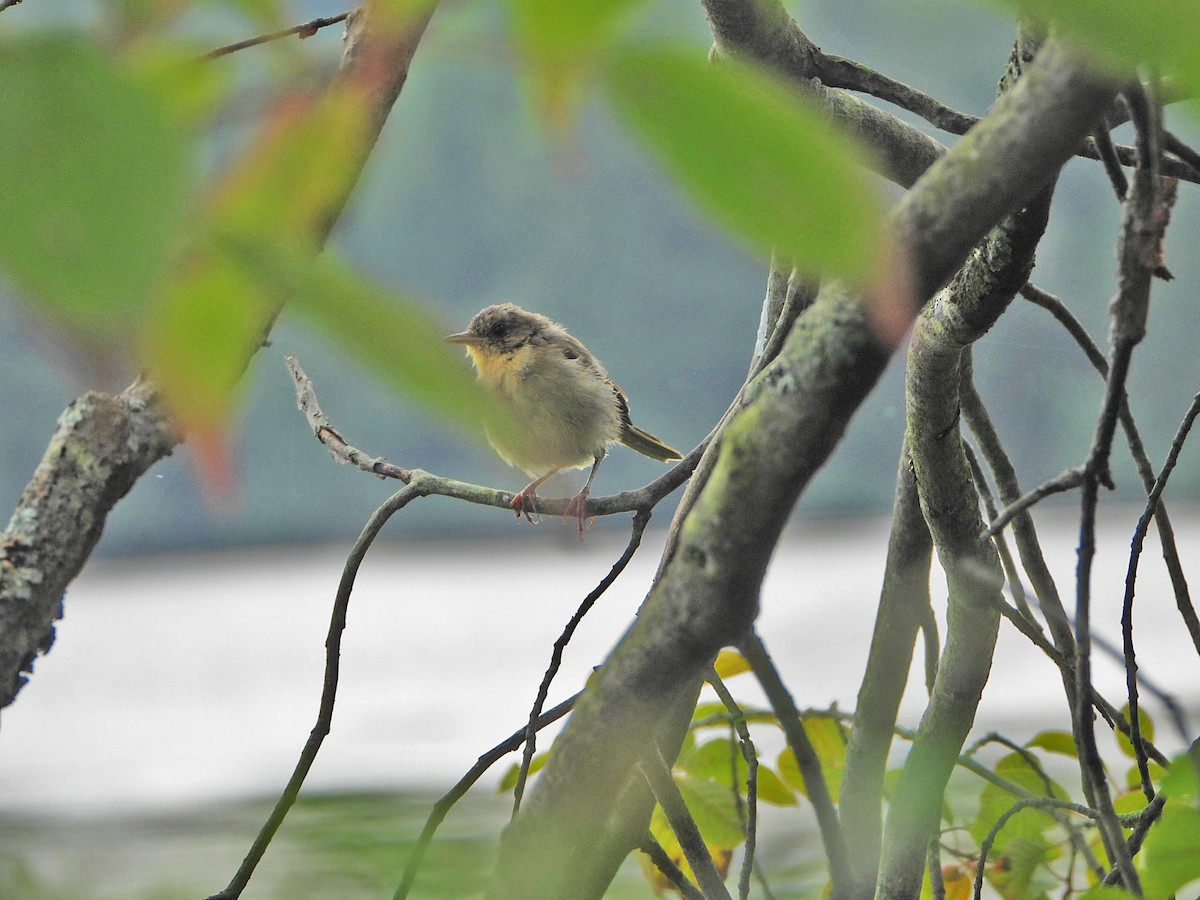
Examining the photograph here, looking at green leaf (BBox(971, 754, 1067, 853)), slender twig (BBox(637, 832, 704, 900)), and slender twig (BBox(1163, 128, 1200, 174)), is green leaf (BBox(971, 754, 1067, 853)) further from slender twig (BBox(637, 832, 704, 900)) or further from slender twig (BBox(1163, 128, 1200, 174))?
slender twig (BBox(1163, 128, 1200, 174))

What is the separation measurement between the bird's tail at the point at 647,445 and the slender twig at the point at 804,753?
1.33m

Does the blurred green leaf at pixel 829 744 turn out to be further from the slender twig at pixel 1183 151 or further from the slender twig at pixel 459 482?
the slender twig at pixel 1183 151

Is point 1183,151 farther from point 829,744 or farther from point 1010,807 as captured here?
point 829,744

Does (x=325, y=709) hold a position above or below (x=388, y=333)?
above

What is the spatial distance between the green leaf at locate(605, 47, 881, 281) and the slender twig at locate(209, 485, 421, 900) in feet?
2.06

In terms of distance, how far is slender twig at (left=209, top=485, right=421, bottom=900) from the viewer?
720 millimetres

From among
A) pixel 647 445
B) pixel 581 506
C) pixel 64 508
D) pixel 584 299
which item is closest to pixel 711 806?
pixel 581 506

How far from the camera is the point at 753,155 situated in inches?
7.1

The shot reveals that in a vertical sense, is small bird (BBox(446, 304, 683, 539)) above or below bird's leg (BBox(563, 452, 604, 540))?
above

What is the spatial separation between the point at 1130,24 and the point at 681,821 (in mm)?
745

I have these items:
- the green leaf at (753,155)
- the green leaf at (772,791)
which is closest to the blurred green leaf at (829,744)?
the green leaf at (772,791)

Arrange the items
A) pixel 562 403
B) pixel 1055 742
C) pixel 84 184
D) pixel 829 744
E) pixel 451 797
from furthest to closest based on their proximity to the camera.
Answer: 1. pixel 562 403
2. pixel 829 744
3. pixel 1055 742
4. pixel 451 797
5. pixel 84 184

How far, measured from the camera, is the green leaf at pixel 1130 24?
0.56 feet

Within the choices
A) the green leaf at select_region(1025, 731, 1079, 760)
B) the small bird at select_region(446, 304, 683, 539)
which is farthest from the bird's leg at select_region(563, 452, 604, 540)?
the green leaf at select_region(1025, 731, 1079, 760)
